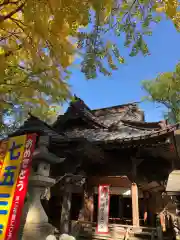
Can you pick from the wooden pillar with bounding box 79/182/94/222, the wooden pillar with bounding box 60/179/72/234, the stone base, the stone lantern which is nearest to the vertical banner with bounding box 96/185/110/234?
the wooden pillar with bounding box 60/179/72/234

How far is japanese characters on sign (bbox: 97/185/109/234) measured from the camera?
26.2 ft

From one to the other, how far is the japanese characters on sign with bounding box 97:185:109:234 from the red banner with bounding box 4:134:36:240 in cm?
481

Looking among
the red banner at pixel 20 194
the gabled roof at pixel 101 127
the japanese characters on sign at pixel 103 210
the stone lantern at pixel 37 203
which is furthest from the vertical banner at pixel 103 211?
the red banner at pixel 20 194

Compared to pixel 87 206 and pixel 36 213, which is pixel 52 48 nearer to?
pixel 36 213

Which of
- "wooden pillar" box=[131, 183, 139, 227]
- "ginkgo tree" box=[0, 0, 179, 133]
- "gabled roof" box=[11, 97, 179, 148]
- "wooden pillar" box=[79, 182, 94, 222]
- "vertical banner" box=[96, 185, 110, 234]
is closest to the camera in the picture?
"ginkgo tree" box=[0, 0, 179, 133]

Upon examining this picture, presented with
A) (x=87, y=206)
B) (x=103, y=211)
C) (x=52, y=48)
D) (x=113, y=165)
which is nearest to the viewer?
(x=52, y=48)

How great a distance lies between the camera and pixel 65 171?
9.80 meters

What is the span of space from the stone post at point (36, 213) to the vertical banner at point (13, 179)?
462mm

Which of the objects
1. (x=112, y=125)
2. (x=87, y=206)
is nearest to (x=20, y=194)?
(x=87, y=206)

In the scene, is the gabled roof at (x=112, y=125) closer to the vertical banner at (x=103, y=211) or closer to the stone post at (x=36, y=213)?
the vertical banner at (x=103, y=211)

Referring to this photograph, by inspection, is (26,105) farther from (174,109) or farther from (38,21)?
(174,109)

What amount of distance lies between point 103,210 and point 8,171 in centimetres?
499

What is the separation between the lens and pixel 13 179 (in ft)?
15.0

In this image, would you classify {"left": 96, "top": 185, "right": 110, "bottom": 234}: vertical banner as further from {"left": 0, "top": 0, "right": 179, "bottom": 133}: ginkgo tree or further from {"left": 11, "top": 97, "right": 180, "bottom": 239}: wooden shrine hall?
{"left": 0, "top": 0, "right": 179, "bottom": 133}: ginkgo tree
